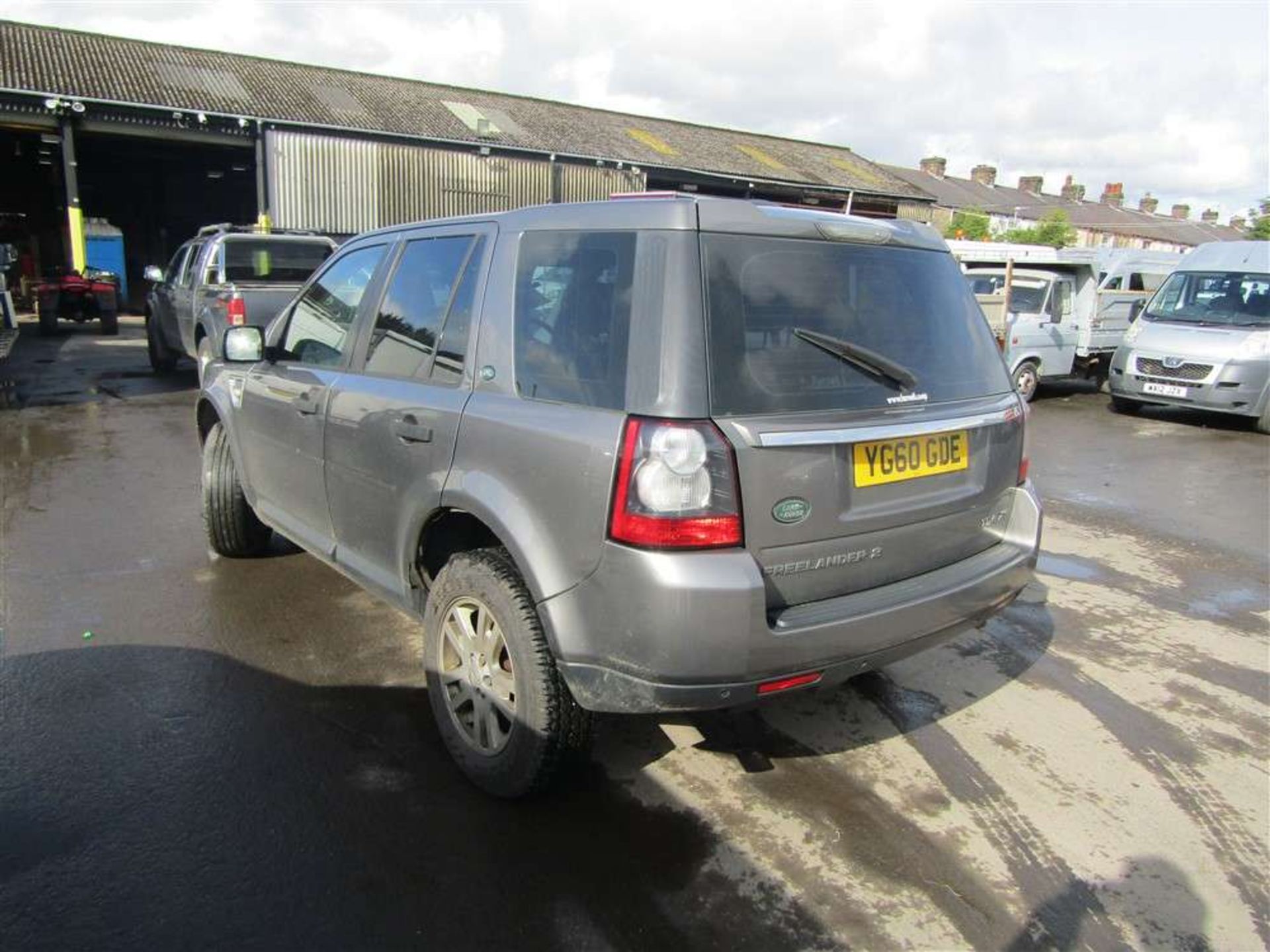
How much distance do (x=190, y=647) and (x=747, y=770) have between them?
254 cm

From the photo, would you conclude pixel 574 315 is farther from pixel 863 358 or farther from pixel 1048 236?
pixel 1048 236

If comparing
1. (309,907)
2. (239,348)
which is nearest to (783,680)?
(309,907)

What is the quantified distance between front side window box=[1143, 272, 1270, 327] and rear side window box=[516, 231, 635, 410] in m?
11.6

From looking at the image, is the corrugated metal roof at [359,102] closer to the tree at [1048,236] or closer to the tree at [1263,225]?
the tree at [1048,236]

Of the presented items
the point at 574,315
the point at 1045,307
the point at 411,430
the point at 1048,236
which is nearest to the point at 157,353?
the point at 411,430

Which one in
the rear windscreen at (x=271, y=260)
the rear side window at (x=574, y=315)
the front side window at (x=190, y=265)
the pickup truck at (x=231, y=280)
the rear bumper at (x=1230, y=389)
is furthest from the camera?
the front side window at (x=190, y=265)

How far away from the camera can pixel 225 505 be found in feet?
16.1

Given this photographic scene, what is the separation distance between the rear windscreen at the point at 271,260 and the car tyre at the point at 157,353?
10.6 feet

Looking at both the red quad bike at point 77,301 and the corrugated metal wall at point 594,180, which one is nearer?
the red quad bike at point 77,301

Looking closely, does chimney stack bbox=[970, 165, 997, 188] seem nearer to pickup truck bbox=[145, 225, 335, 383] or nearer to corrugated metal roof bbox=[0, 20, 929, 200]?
corrugated metal roof bbox=[0, 20, 929, 200]

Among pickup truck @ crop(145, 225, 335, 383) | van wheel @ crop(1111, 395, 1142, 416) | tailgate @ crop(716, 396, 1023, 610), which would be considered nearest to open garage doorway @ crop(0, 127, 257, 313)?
pickup truck @ crop(145, 225, 335, 383)

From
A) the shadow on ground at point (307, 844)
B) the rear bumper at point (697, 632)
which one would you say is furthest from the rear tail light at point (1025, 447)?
the shadow on ground at point (307, 844)

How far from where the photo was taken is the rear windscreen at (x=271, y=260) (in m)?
10.2

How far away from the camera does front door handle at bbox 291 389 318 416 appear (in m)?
3.78
